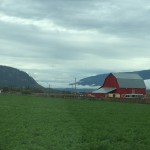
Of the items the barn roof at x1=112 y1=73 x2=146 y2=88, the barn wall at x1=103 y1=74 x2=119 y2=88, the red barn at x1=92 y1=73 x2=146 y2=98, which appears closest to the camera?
the red barn at x1=92 y1=73 x2=146 y2=98

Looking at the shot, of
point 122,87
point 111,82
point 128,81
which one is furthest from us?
point 111,82

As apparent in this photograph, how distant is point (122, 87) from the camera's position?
9719cm

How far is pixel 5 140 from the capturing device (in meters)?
16.6

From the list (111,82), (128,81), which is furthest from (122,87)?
(111,82)

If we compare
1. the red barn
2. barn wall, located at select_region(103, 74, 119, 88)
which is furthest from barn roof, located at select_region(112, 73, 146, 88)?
barn wall, located at select_region(103, 74, 119, 88)

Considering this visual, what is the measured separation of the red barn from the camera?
97.4 metres

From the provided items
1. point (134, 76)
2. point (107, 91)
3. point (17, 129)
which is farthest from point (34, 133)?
point (134, 76)

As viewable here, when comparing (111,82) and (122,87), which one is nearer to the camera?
(122,87)

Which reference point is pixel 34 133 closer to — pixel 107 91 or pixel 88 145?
pixel 88 145

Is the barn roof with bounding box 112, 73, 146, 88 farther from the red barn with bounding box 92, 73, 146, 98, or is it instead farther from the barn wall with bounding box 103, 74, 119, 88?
the barn wall with bounding box 103, 74, 119, 88

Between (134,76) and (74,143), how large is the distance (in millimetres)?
89352

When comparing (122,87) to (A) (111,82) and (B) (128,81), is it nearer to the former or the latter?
(B) (128,81)

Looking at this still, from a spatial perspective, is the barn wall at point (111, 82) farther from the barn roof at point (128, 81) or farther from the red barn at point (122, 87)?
the barn roof at point (128, 81)

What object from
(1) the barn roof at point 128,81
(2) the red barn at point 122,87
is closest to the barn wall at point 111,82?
(2) the red barn at point 122,87
